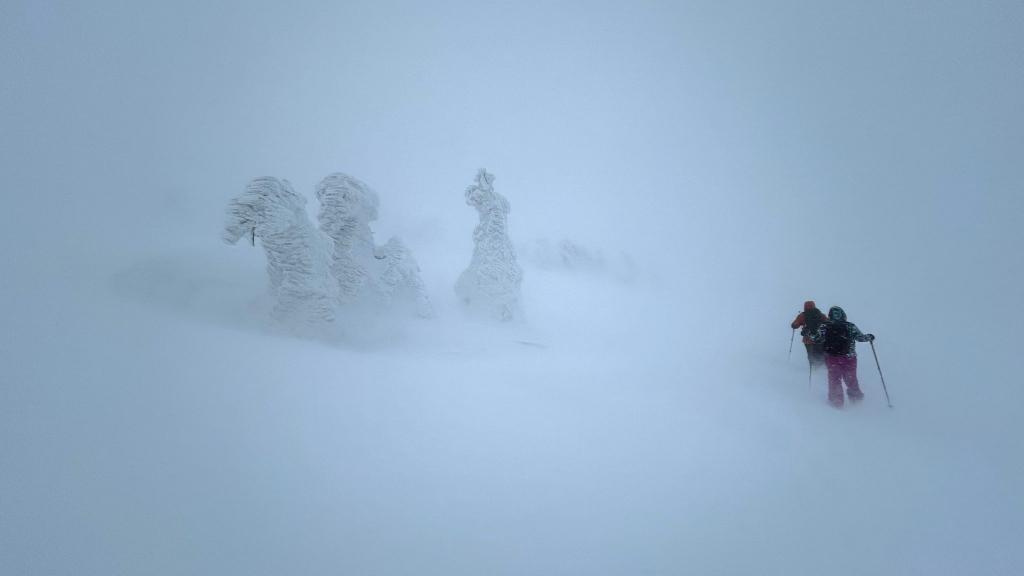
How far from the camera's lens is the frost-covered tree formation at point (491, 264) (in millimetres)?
13273

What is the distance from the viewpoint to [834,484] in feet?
16.9

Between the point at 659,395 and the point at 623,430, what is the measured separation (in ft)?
8.51

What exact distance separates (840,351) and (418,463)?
10.3 metres

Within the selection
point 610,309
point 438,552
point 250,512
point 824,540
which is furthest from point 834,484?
point 610,309

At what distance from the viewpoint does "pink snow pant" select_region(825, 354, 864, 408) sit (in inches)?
330

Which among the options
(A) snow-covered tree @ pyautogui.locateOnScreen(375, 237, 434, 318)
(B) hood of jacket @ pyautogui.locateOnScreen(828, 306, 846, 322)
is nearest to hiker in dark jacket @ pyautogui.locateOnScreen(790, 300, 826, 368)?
(B) hood of jacket @ pyautogui.locateOnScreen(828, 306, 846, 322)

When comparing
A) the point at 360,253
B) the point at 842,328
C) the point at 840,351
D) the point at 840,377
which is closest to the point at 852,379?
the point at 840,377

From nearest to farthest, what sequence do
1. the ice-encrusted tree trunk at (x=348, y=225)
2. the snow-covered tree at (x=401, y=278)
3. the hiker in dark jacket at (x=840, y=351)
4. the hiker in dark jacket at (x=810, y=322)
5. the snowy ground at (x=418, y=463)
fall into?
the snowy ground at (x=418, y=463)
the hiker in dark jacket at (x=840, y=351)
the hiker in dark jacket at (x=810, y=322)
the ice-encrusted tree trunk at (x=348, y=225)
the snow-covered tree at (x=401, y=278)

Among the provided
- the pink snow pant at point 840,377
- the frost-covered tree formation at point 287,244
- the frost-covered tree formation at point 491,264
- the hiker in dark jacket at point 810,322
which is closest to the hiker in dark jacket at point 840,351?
the pink snow pant at point 840,377

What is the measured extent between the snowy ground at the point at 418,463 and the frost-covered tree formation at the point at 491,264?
4.77m

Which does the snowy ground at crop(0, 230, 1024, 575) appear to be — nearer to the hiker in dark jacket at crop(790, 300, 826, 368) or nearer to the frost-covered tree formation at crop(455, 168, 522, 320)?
the hiker in dark jacket at crop(790, 300, 826, 368)

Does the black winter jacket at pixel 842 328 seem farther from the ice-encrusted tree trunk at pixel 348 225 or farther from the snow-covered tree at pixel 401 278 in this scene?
the ice-encrusted tree trunk at pixel 348 225

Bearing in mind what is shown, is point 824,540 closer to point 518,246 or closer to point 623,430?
point 623,430

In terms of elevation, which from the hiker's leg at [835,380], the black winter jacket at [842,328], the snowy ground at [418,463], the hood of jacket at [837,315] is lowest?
the snowy ground at [418,463]
